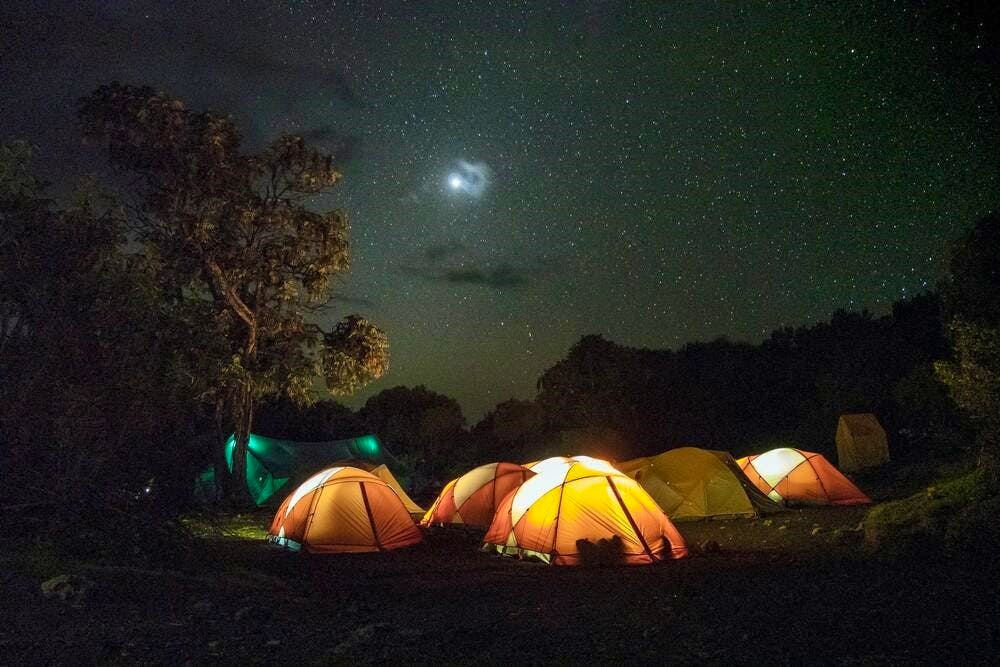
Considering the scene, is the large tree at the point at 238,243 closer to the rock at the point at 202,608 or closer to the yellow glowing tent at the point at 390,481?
the yellow glowing tent at the point at 390,481

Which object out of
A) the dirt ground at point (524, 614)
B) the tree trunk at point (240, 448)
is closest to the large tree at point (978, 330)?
the dirt ground at point (524, 614)

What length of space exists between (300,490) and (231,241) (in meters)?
10.8

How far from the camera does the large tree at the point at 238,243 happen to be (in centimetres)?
2214

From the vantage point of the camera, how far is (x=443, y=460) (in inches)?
2188

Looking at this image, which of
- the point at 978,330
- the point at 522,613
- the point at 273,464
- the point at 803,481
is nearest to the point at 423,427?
the point at 273,464

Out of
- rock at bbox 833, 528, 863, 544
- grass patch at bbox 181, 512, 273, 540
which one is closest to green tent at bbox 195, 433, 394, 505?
grass patch at bbox 181, 512, 273, 540

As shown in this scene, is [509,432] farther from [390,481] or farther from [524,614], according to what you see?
[524,614]

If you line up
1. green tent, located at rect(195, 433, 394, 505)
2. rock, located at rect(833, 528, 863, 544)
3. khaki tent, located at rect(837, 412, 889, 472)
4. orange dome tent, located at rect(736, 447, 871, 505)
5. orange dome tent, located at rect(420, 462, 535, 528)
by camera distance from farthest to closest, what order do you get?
khaki tent, located at rect(837, 412, 889, 472), green tent, located at rect(195, 433, 394, 505), orange dome tent, located at rect(736, 447, 871, 505), orange dome tent, located at rect(420, 462, 535, 528), rock, located at rect(833, 528, 863, 544)

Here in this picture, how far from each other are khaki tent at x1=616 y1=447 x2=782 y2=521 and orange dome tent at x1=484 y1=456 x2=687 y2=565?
19.2 feet

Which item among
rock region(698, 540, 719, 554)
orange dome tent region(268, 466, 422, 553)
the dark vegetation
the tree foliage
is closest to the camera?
the dark vegetation

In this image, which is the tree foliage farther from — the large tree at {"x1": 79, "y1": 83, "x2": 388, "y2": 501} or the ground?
the large tree at {"x1": 79, "y1": 83, "x2": 388, "y2": 501}

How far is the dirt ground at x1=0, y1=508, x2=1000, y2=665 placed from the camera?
6.51m

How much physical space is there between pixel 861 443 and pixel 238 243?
81.9 feet

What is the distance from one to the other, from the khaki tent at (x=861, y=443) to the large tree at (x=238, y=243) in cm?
1900
